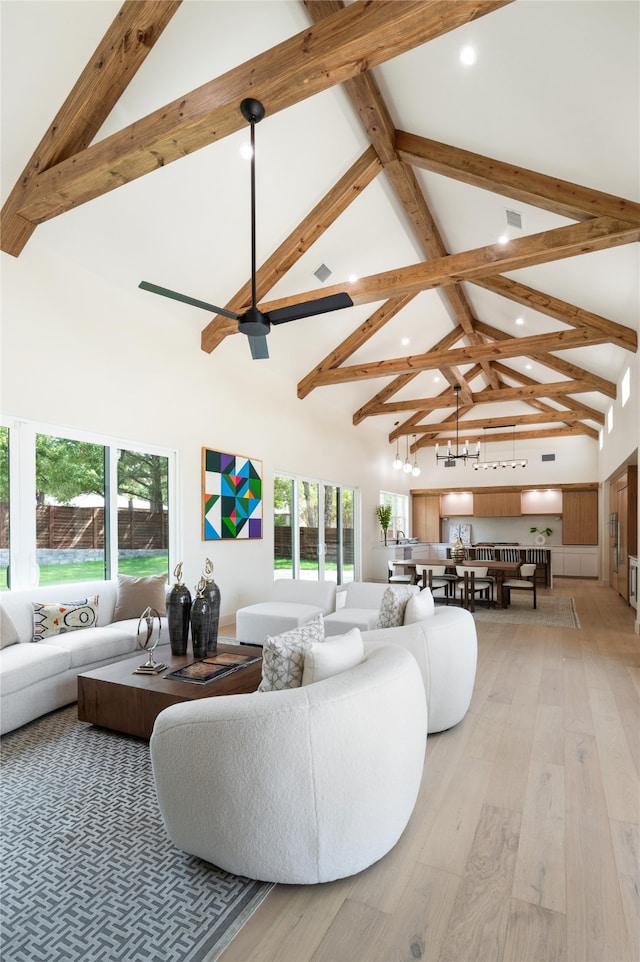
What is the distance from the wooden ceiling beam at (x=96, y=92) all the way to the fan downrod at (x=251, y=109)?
0.88 m

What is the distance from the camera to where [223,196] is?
14.8 ft

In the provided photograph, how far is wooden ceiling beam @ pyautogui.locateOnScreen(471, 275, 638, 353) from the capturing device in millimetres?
5902

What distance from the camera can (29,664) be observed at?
3.17 m

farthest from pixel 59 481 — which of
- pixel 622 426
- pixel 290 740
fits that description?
pixel 622 426

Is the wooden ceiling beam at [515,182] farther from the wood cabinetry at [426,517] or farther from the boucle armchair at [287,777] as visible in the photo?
the wood cabinetry at [426,517]

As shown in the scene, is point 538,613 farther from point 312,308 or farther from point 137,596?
point 312,308

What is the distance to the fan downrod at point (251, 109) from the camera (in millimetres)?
2822

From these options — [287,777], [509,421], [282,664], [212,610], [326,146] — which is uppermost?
[326,146]

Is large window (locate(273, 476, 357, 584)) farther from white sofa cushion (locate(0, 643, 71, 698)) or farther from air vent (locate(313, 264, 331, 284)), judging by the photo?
white sofa cushion (locate(0, 643, 71, 698))

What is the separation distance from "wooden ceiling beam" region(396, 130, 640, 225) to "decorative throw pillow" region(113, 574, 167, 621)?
458 centimetres

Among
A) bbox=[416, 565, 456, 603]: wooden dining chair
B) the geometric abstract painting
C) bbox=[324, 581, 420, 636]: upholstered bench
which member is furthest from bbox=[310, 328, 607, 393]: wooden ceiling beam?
bbox=[324, 581, 420, 636]: upholstered bench

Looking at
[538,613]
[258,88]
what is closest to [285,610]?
[538,613]

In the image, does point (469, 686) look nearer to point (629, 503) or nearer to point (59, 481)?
point (59, 481)

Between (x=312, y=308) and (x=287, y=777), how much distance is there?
104 inches
